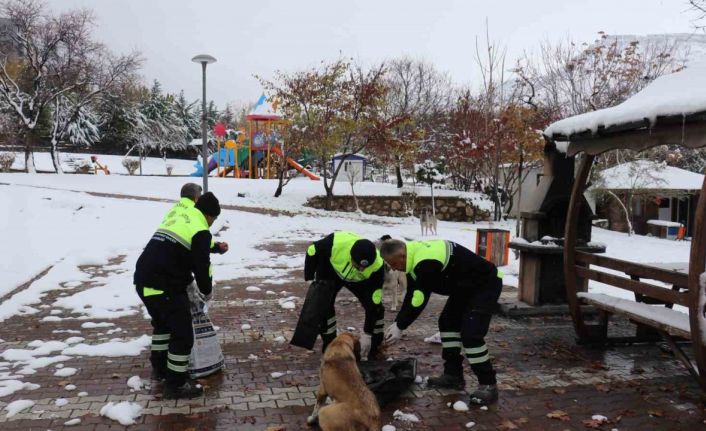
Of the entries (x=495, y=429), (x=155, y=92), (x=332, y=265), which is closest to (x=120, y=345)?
(x=332, y=265)

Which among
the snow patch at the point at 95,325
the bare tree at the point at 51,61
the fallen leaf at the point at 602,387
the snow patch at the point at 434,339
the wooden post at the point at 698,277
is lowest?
the snow patch at the point at 95,325

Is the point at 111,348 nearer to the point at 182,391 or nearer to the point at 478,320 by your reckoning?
the point at 182,391

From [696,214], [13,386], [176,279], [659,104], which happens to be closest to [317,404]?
[176,279]

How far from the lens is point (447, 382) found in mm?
4852

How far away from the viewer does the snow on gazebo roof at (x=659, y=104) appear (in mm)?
4289

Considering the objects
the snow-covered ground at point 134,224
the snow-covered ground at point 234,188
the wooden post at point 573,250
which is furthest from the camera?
the snow-covered ground at point 234,188

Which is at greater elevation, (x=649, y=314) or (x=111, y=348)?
(x=649, y=314)

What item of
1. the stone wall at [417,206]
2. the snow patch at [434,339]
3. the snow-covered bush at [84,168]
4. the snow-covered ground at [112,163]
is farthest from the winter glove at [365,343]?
the snow-covered ground at [112,163]

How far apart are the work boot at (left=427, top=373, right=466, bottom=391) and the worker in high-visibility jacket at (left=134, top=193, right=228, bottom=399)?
80.8 inches

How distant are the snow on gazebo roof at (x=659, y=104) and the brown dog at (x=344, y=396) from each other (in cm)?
319

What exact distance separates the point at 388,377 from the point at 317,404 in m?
0.78

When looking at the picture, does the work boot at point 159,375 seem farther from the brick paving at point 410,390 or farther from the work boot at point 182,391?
the work boot at point 182,391

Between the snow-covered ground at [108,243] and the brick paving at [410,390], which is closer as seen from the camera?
the brick paving at [410,390]

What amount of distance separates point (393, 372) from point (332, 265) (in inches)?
45.3
